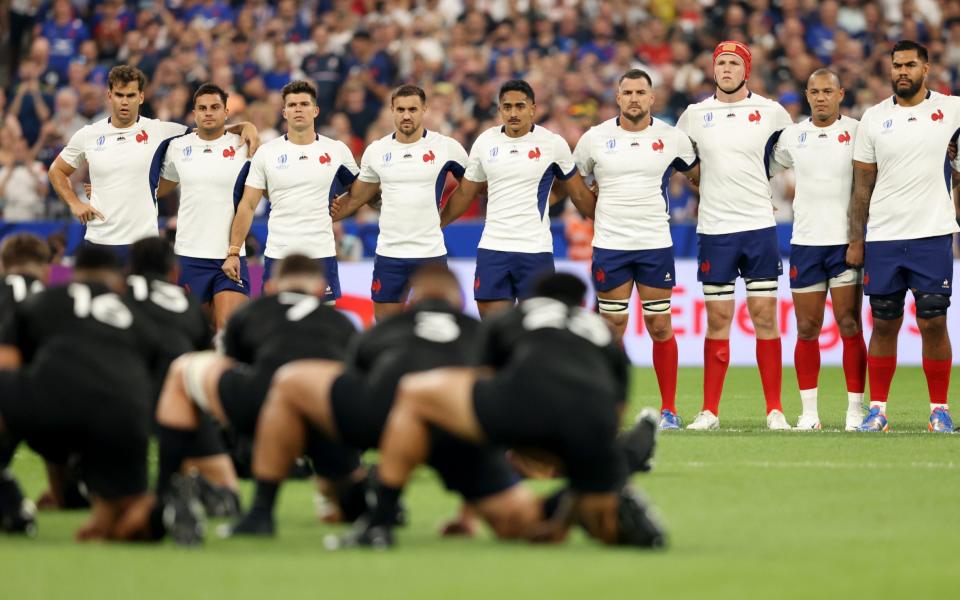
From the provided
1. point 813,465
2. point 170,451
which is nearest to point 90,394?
point 170,451

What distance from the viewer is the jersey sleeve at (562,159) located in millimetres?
13367

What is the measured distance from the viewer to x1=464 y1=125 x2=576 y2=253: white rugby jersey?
43.5ft

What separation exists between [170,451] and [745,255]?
6627 mm

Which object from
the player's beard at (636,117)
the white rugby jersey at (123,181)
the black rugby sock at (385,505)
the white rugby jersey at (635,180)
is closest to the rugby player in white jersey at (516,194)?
the white rugby jersey at (635,180)

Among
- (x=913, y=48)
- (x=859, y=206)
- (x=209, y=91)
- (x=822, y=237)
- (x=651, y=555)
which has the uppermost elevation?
(x=913, y=48)

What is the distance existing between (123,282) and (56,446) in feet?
4.69

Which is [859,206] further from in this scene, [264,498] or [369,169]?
→ [264,498]

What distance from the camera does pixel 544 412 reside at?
7.14 m

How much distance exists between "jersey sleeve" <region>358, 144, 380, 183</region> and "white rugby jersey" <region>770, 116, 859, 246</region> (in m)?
3.44

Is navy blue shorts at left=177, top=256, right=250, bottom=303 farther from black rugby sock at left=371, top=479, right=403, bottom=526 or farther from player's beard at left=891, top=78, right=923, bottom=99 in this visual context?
black rugby sock at left=371, top=479, right=403, bottom=526

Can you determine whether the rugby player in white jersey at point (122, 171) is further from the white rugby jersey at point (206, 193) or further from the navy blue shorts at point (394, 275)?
the navy blue shorts at point (394, 275)

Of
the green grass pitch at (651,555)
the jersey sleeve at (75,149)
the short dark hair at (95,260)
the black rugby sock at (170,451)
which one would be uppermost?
the jersey sleeve at (75,149)

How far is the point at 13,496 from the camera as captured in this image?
26.1ft

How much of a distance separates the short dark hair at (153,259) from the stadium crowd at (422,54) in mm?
12365
